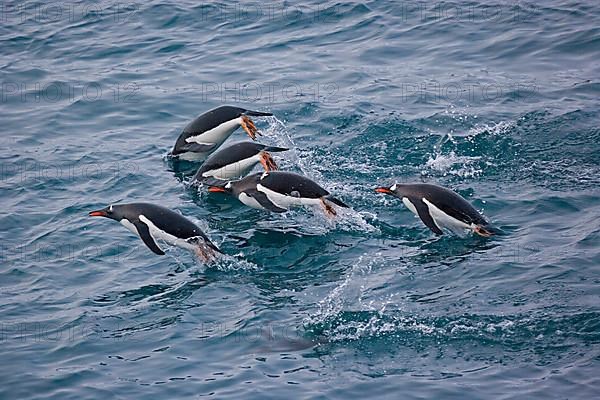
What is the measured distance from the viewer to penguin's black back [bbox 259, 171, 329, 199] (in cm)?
1321

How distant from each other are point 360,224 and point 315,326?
9.19ft

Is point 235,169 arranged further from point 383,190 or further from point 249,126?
point 383,190

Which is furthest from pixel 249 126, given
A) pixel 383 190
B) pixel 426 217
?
pixel 426 217

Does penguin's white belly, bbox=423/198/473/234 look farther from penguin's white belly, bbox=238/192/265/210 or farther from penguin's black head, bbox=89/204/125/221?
penguin's black head, bbox=89/204/125/221

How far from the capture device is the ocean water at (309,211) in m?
10.1

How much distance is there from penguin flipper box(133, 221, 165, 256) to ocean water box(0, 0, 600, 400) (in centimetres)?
29

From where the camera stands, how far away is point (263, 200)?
A: 1346 cm

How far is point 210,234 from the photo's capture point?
13.4 m

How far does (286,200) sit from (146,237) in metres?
2.03

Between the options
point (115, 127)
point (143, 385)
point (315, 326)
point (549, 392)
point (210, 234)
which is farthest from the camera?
point (115, 127)

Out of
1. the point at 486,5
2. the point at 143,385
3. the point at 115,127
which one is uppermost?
the point at 486,5

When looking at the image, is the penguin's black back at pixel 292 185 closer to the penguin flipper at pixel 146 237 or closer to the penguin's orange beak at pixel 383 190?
the penguin's orange beak at pixel 383 190

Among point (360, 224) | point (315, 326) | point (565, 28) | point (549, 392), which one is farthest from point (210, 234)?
point (565, 28)

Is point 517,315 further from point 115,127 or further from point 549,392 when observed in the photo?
point 115,127
